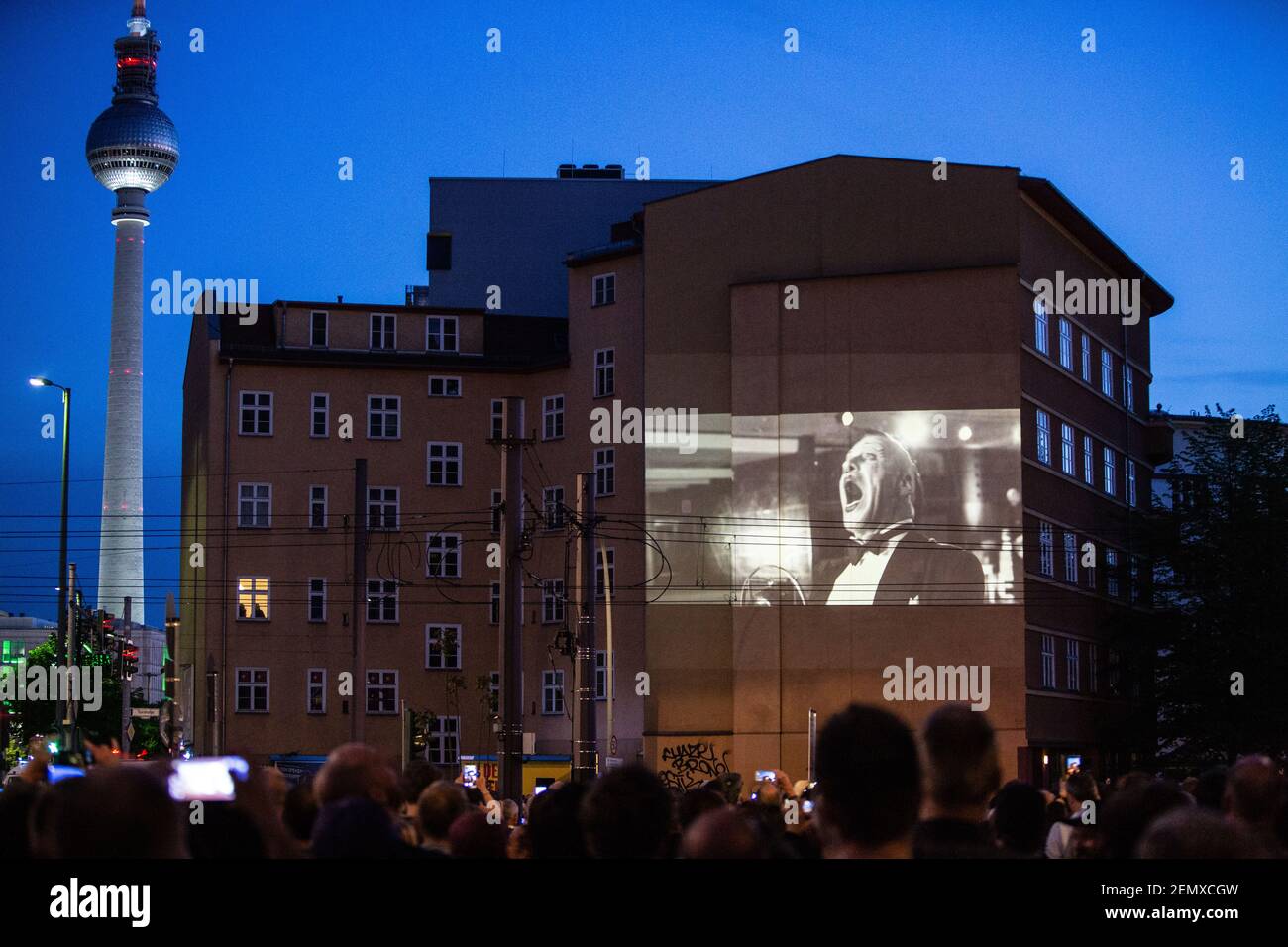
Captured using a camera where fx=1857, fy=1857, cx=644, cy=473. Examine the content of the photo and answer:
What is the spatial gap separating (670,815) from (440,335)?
69.2 metres

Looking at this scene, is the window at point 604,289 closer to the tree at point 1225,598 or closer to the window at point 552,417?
the window at point 552,417

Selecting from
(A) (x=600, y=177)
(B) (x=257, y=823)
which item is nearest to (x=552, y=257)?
(A) (x=600, y=177)

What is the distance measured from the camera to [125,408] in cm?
15325

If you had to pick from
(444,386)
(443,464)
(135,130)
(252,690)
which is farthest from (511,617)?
(135,130)

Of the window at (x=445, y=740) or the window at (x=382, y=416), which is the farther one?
the window at (x=382, y=416)

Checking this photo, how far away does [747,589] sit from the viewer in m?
62.3

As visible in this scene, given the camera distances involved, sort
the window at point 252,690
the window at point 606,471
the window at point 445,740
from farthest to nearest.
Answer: the window at point 445,740 → the window at point 252,690 → the window at point 606,471

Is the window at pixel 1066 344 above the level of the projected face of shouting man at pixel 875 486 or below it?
above

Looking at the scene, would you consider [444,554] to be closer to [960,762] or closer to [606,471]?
[606,471]


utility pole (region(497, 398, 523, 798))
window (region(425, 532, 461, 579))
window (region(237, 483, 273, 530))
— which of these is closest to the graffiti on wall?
window (region(425, 532, 461, 579))

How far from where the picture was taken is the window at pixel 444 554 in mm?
72188

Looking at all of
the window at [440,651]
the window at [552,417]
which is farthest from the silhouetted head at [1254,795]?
the window at [552,417]

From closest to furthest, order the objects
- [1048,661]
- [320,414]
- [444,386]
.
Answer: [1048,661]
[320,414]
[444,386]

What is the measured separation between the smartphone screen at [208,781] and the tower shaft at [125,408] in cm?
14661
